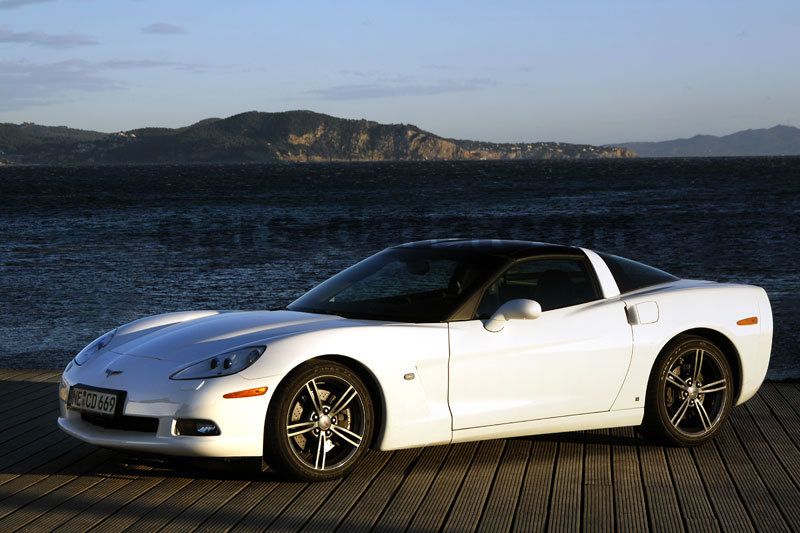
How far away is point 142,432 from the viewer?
616 cm

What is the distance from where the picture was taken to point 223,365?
614 centimetres

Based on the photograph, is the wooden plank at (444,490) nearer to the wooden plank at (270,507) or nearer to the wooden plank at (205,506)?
the wooden plank at (270,507)

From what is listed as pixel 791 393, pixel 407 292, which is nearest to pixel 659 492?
pixel 407 292

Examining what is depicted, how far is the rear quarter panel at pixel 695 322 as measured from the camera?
718 centimetres

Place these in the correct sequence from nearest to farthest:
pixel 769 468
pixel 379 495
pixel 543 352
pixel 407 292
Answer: pixel 379 495 < pixel 769 468 < pixel 543 352 < pixel 407 292

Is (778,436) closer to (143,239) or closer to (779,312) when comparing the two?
(779,312)

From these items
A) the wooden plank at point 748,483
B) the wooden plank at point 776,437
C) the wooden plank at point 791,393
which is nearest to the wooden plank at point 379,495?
the wooden plank at point 748,483

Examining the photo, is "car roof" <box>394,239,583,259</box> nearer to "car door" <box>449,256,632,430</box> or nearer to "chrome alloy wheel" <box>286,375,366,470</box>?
"car door" <box>449,256,632,430</box>

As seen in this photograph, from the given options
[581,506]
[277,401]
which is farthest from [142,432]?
[581,506]

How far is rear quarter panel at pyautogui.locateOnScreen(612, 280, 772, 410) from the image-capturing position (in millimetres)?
7176

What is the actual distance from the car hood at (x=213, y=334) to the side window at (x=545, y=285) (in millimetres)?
985

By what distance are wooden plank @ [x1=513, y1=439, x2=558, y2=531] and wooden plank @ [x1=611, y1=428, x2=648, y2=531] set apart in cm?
36

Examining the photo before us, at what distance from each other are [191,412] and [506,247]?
240cm

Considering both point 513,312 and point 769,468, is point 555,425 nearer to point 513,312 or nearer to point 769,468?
point 513,312
